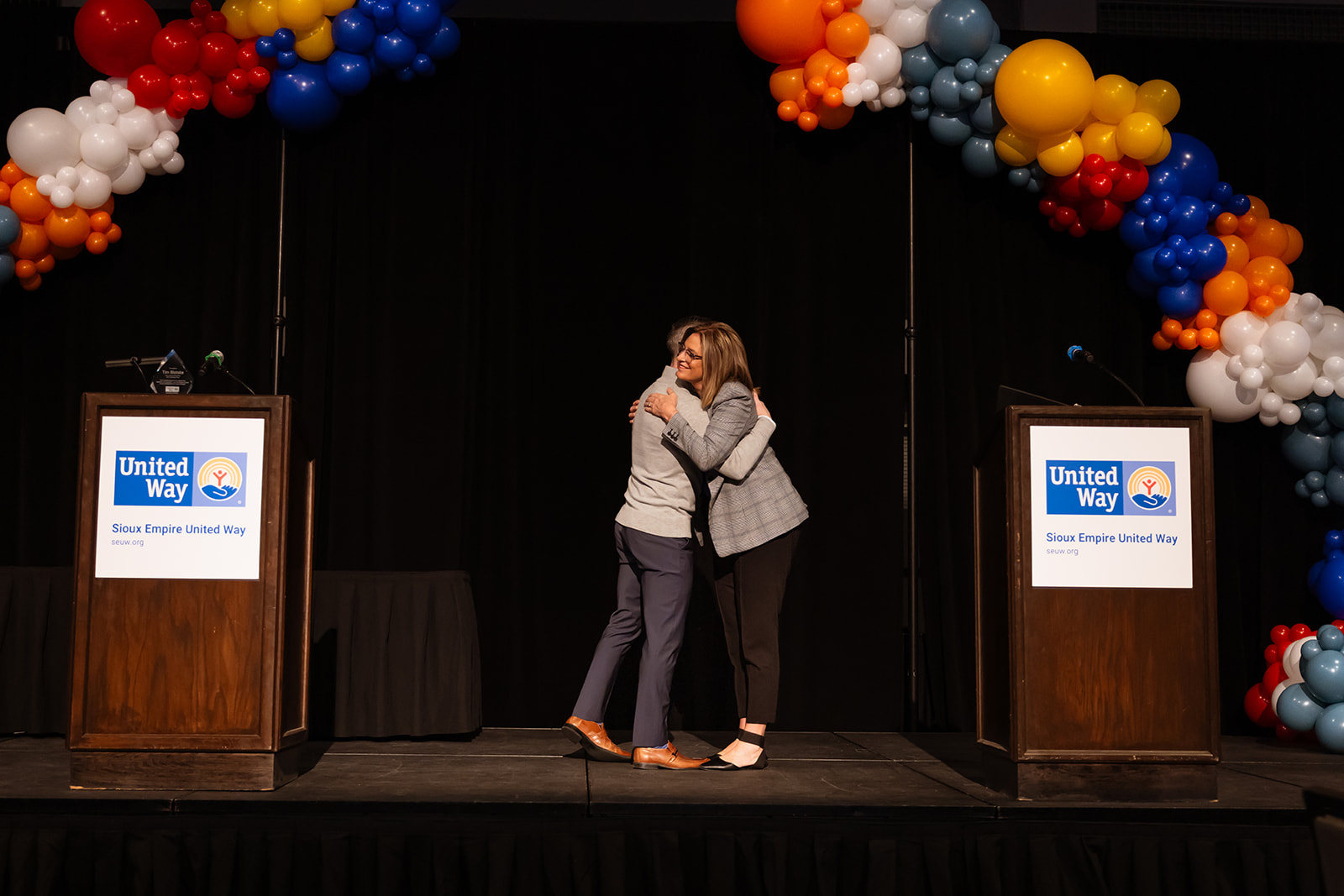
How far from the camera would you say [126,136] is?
4578 mm

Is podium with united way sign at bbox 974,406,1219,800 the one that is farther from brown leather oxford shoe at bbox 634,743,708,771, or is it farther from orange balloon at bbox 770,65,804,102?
orange balloon at bbox 770,65,804,102

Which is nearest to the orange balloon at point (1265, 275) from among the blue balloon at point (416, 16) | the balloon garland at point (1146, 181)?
the balloon garland at point (1146, 181)

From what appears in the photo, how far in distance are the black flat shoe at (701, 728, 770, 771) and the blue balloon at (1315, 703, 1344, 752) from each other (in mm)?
2230

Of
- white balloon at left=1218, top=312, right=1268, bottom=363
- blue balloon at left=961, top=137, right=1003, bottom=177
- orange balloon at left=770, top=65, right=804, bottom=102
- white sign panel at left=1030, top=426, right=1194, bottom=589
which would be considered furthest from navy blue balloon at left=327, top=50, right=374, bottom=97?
white balloon at left=1218, top=312, right=1268, bottom=363

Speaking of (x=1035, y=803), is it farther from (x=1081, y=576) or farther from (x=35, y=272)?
(x=35, y=272)

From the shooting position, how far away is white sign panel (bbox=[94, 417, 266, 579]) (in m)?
3.07

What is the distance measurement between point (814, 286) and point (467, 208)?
161 cm

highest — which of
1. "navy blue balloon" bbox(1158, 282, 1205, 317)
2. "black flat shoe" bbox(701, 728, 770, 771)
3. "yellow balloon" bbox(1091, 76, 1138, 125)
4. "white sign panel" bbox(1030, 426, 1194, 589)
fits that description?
"yellow balloon" bbox(1091, 76, 1138, 125)

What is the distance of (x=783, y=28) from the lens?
15.2ft

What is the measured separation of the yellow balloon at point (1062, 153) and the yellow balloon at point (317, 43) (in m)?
2.90

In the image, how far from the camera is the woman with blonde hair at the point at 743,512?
11.9ft

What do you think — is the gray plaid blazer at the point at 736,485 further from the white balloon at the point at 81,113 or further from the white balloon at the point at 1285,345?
the white balloon at the point at 81,113

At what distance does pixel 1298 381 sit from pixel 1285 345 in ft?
0.66

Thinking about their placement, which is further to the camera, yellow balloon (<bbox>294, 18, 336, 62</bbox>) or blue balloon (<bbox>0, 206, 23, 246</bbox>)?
yellow balloon (<bbox>294, 18, 336, 62</bbox>)
